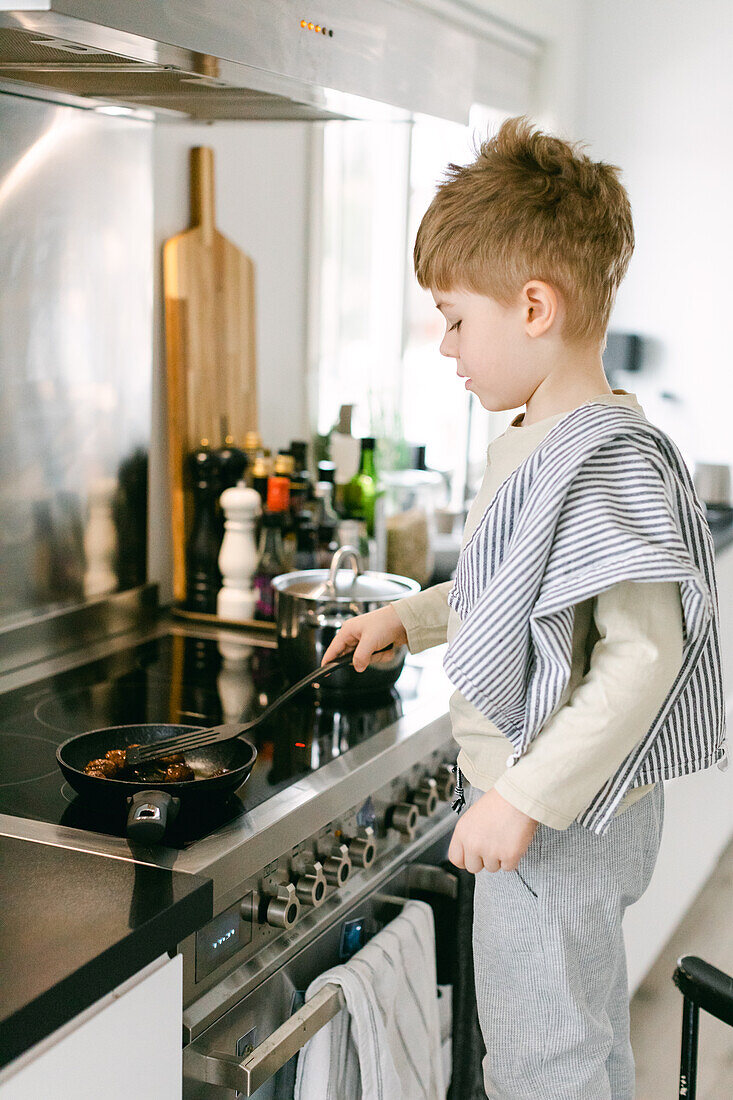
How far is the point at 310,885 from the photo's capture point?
1.20 metres

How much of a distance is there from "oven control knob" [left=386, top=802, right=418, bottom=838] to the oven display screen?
320 millimetres

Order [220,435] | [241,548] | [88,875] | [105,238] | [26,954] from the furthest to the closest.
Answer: [220,435], [241,548], [105,238], [88,875], [26,954]

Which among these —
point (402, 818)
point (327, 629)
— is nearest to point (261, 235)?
point (327, 629)

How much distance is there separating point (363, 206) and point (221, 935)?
1.88 metres

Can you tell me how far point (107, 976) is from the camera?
2.83 feet

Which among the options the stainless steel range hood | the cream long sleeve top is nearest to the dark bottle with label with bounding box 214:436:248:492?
the stainless steel range hood

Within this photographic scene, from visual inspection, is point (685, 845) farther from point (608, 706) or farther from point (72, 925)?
point (72, 925)

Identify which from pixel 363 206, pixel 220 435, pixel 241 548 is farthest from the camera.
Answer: pixel 363 206

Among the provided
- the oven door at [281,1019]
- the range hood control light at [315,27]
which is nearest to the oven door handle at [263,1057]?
the oven door at [281,1019]

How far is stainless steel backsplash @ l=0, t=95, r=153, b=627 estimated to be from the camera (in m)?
1.57

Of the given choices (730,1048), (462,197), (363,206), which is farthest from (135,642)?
(730,1048)

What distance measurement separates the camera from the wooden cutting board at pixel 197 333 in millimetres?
1914

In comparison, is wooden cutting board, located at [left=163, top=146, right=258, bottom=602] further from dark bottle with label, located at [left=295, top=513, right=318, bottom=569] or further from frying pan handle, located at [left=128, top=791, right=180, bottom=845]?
frying pan handle, located at [left=128, top=791, right=180, bottom=845]

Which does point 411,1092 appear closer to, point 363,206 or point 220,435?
point 220,435
